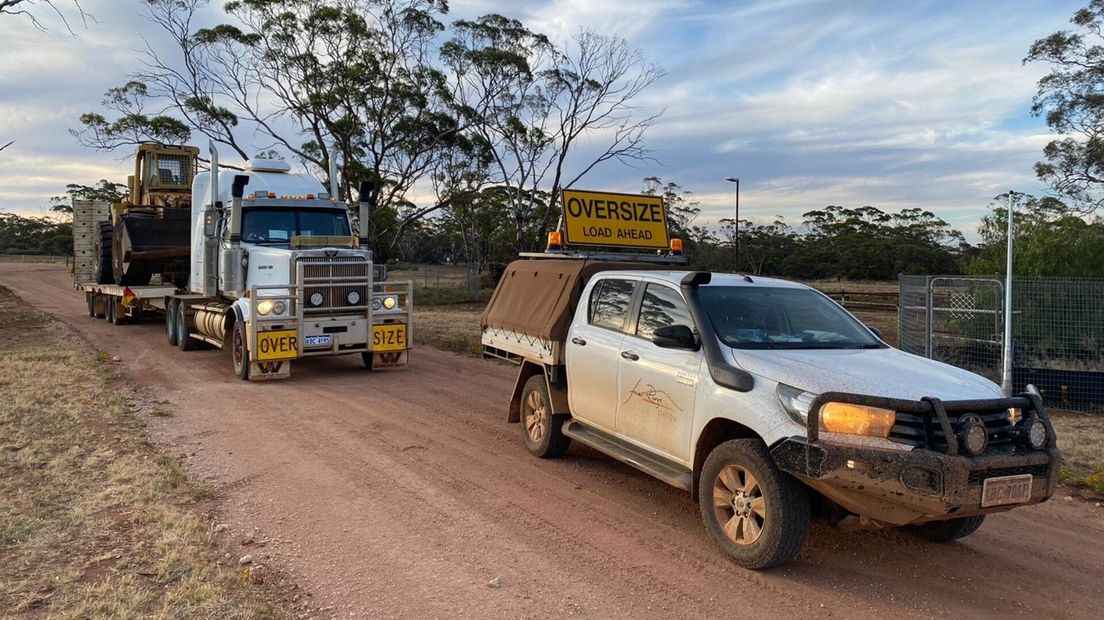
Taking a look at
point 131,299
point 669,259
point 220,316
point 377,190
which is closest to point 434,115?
point 377,190

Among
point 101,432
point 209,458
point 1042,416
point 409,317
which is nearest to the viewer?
point 1042,416

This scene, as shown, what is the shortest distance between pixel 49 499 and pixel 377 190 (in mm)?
31782

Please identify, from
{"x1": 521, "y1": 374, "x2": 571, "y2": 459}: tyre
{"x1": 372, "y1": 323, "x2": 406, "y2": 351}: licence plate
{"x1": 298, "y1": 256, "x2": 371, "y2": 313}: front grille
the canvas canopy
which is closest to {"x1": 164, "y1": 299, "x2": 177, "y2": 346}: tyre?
{"x1": 298, "y1": 256, "x2": 371, "y2": 313}: front grille

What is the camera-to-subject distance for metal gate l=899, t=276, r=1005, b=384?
11.5m

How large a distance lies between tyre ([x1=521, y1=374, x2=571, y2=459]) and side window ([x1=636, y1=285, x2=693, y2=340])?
1491 mm

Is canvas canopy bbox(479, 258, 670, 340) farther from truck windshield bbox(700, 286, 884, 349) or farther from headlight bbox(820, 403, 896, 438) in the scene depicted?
headlight bbox(820, 403, 896, 438)

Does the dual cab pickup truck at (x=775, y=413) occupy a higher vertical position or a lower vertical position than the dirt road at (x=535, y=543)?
higher

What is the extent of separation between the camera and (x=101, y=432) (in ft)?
27.1

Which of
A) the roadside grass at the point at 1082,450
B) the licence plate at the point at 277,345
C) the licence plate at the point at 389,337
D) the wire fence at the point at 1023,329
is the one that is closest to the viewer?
the roadside grass at the point at 1082,450

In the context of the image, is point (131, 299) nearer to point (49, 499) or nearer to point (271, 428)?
point (271, 428)

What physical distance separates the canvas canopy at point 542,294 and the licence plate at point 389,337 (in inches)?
183

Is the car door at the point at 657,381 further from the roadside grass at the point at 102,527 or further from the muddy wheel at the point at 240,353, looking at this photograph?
the muddy wheel at the point at 240,353

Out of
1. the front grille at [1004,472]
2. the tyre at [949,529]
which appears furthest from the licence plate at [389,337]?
the front grille at [1004,472]

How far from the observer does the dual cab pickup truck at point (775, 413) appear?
4238 mm
